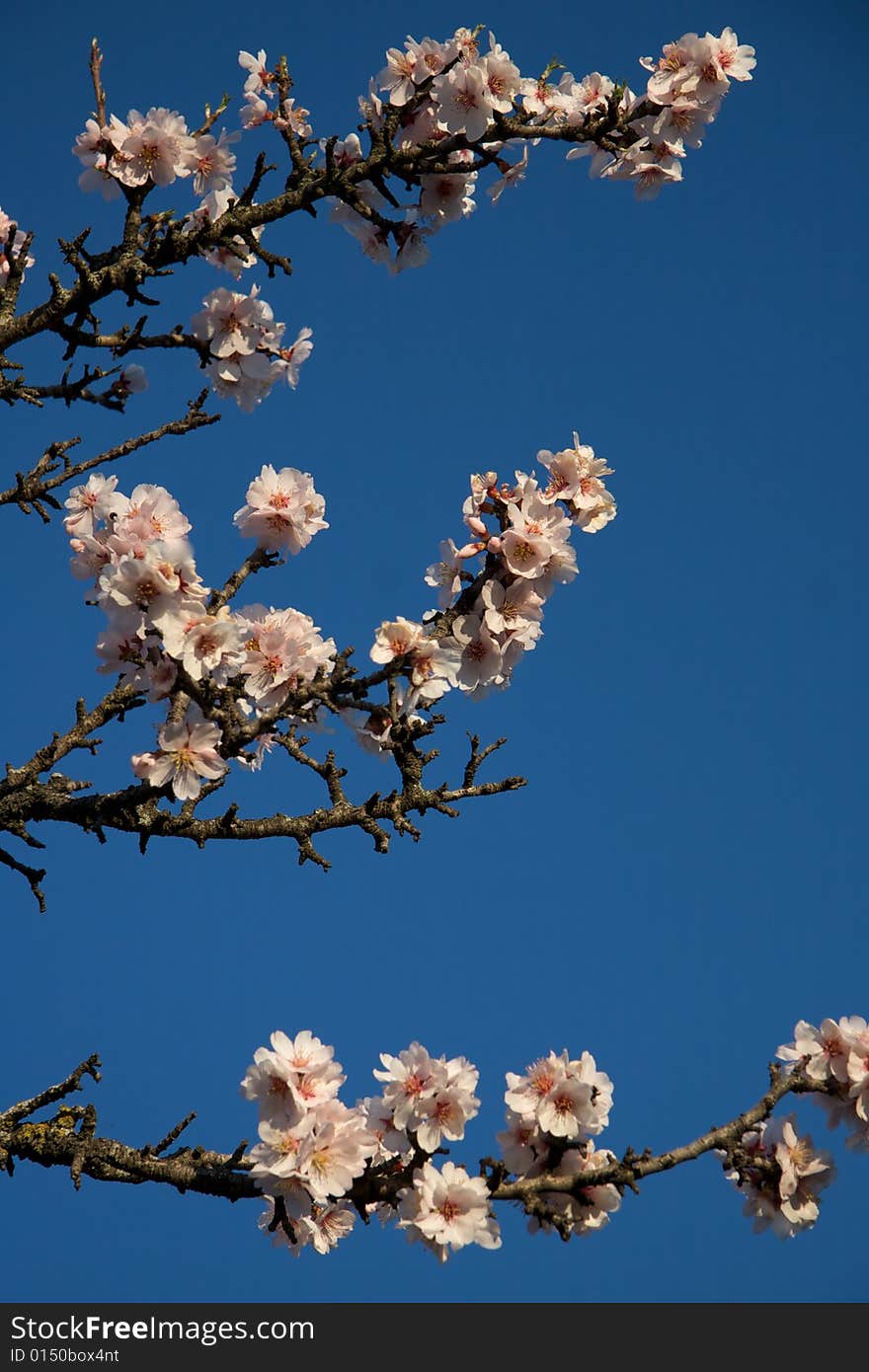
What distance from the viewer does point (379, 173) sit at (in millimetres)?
7391

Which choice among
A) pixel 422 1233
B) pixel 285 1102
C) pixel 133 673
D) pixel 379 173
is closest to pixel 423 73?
pixel 379 173

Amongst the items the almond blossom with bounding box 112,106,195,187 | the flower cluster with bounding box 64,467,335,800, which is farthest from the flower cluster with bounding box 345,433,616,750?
the almond blossom with bounding box 112,106,195,187

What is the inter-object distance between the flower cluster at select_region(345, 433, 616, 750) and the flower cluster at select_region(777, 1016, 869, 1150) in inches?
82.0

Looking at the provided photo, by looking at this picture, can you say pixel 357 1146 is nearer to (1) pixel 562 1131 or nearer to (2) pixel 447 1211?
(2) pixel 447 1211

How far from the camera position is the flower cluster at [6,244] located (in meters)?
7.82

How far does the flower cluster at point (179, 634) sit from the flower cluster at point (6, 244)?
2.24 meters

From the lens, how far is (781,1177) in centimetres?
597

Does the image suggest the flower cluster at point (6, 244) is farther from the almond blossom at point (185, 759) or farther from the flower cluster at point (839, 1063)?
the flower cluster at point (839, 1063)

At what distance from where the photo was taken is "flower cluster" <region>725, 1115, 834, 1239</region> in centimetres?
598

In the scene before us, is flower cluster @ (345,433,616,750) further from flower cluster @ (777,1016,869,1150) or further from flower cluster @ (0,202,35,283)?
flower cluster @ (0,202,35,283)

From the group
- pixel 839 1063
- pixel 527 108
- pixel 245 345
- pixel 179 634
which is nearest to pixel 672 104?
pixel 527 108

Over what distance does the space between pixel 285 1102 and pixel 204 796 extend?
1418 millimetres

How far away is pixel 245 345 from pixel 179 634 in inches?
89.2

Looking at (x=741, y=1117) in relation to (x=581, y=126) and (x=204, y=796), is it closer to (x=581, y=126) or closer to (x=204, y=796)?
(x=204, y=796)
